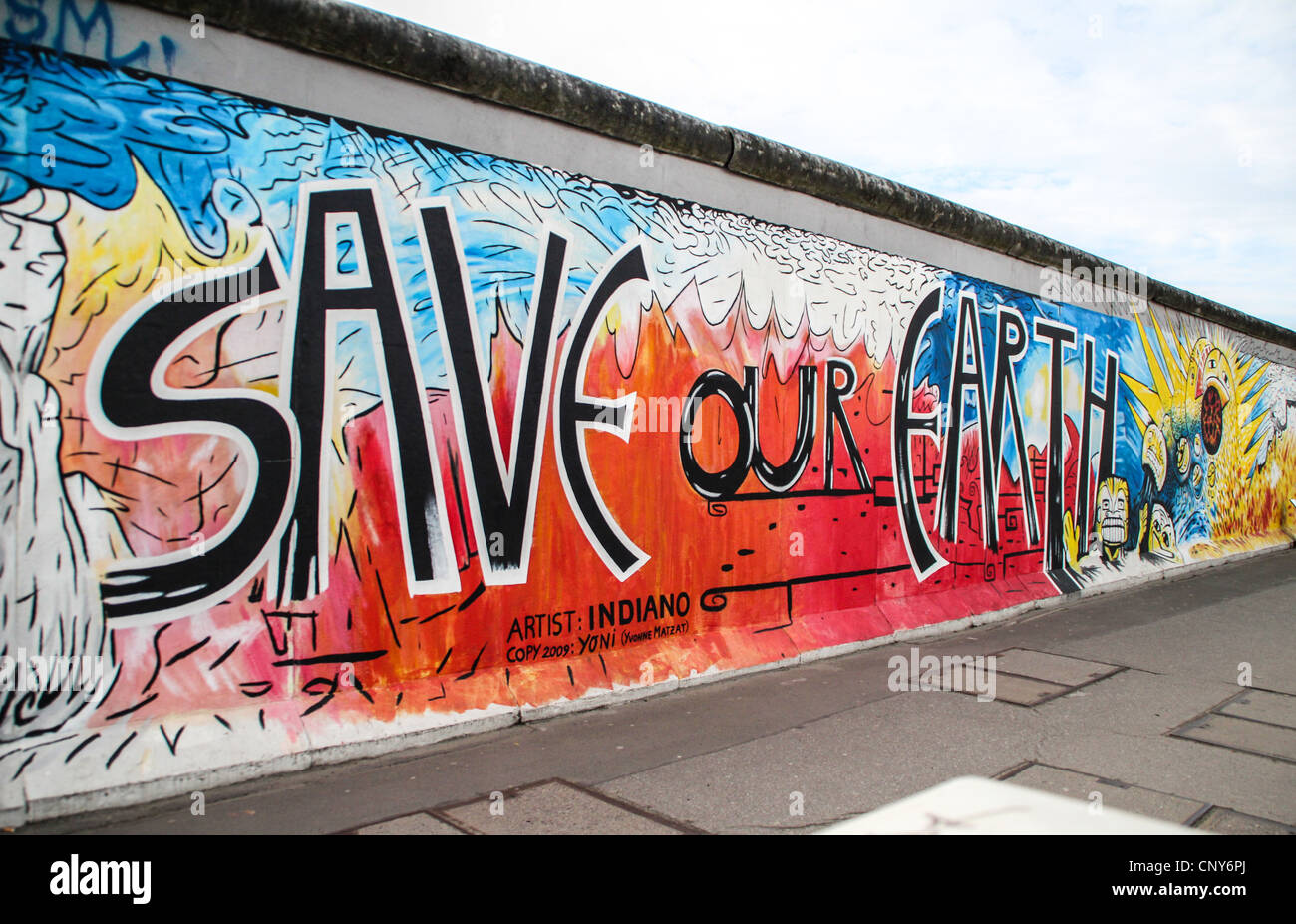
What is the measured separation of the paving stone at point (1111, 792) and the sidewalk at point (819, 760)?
0.5 inches

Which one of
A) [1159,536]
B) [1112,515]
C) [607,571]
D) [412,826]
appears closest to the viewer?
[412,826]

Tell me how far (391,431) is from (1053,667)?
5316 mm

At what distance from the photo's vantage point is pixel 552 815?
4.07 meters

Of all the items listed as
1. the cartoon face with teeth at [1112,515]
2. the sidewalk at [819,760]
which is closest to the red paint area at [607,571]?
the sidewalk at [819,760]

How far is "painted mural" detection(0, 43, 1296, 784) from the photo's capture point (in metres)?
4.09

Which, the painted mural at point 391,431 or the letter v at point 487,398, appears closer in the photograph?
the painted mural at point 391,431

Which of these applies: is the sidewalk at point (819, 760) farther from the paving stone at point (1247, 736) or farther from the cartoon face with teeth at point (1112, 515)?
the cartoon face with teeth at point (1112, 515)

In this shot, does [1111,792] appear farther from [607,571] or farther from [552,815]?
[607,571]

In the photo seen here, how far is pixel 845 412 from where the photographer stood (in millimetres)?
8094

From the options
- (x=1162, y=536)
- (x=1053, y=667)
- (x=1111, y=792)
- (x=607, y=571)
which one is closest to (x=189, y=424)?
(x=607, y=571)

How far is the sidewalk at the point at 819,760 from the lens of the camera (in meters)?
4.07

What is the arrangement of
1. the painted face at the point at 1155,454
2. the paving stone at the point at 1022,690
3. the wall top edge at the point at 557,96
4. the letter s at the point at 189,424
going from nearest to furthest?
the letter s at the point at 189,424, the wall top edge at the point at 557,96, the paving stone at the point at 1022,690, the painted face at the point at 1155,454

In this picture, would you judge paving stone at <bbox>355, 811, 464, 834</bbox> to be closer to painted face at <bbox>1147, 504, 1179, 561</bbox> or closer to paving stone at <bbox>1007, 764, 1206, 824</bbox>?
paving stone at <bbox>1007, 764, 1206, 824</bbox>
